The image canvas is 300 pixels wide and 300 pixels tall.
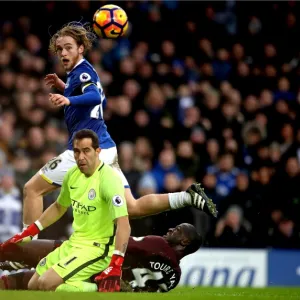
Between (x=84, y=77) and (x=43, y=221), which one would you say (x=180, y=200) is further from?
(x=84, y=77)

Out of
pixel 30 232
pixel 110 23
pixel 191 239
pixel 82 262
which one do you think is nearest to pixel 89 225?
pixel 82 262

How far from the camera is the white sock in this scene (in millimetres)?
7797

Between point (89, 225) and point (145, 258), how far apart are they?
0.88m

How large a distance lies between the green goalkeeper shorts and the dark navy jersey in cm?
69

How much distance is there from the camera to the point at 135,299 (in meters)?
6.23

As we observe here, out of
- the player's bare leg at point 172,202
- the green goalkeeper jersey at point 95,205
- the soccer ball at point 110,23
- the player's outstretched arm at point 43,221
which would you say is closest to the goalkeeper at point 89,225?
the green goalkeeper jersey at point 95,205

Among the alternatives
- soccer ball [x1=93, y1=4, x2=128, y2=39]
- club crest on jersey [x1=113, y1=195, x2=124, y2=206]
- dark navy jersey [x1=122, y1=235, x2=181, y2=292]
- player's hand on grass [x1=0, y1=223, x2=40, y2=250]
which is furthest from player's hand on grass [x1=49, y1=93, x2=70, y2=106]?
soccer ball [x1=93, y1=4, x2=128, y2=39]

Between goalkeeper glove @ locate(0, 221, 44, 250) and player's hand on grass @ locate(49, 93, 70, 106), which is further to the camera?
goalkeeper glove @ locate(0, 221, 44, 250)

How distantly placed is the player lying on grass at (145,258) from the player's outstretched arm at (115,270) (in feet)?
2.88

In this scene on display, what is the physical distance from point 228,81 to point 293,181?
10.1 ft

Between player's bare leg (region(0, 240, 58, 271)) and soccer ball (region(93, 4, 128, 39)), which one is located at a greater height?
soccer ball (region(93, 4, 128, 39))

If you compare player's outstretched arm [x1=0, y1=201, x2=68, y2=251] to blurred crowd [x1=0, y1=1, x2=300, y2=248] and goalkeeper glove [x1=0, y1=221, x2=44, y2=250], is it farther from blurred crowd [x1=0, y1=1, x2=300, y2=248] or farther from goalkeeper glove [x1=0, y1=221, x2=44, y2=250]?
blurred crowd [x1=0, y1=1, x2=300, y2=248]

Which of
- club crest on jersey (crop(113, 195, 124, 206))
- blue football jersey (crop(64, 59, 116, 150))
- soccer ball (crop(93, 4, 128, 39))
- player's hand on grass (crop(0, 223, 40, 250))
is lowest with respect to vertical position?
player's hand on grass (crop(0, 223, 40, 250))

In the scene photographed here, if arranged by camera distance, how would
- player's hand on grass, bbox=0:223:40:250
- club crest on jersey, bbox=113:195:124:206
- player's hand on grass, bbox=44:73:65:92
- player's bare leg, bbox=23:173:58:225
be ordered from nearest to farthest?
club crest on jersey, bbox=113:195:124:206, player's hand on grass, bbox=0:223:40:250, player's bare leg, bbox=23:173:58:225, player's hand on grass, bbox=44:73:65:92
